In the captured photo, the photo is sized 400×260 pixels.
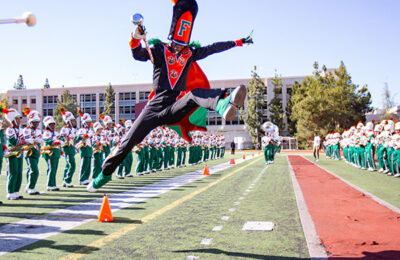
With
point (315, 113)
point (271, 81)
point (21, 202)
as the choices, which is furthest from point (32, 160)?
point (271, 81)

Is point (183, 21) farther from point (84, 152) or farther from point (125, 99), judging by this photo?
point (125, 99)

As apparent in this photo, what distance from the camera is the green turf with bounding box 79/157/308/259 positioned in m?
4.88

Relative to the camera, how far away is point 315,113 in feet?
182

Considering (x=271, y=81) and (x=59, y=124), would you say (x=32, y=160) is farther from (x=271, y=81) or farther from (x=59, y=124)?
(x=271, y=81)

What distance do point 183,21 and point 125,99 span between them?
3013 inches

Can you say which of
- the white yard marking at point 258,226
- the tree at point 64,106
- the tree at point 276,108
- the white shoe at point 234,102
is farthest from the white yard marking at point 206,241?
the tree at point 64,106

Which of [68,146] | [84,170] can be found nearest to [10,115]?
[68,146]

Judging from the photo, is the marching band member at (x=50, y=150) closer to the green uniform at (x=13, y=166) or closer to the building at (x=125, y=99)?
the green uniform at (x=13, y=166)

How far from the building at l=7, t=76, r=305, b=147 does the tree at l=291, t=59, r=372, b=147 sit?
12.3 metres

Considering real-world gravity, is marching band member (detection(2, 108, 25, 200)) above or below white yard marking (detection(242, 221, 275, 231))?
above

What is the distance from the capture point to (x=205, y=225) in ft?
21.3

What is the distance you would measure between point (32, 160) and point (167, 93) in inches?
289

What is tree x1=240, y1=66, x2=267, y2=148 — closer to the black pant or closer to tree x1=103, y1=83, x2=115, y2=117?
tree x1=103, y1=83, x2=115, y2=117

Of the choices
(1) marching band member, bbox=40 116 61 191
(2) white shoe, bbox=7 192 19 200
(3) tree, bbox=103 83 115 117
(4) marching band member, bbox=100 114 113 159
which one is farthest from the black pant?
(3) tree, bbox=103 83 115 117
